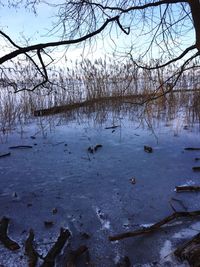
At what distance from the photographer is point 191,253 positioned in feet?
4.58

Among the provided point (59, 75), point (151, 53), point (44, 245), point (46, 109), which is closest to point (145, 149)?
point (151, 53)

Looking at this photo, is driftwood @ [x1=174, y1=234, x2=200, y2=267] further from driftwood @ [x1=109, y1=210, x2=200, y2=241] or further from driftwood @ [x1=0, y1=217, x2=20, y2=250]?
driftwood @ [x1=0, y1=217, x2=20, y2=250]

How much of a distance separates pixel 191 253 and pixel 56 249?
68 centimetres

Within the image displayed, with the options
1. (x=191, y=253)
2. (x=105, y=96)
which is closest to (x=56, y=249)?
(x=191, y=253)

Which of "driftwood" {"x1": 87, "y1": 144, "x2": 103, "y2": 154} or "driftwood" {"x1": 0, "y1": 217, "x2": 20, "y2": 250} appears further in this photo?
"driftwood" {"x1": 87, "y1": 144, "x2": 103, "y2": 154}

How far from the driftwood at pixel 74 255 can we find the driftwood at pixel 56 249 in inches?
3.5

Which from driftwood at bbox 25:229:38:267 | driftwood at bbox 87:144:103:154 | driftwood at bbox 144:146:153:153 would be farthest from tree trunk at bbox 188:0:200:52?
driftwood at bbox 25:229:38:267

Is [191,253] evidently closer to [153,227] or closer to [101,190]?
[153,227]

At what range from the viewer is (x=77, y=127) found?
14.6 feet

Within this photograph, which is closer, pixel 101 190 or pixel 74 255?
pixel 74 255

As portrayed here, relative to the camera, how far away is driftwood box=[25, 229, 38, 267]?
1.45 meters

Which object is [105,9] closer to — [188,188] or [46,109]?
[188,188]

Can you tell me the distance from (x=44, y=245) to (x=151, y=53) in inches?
82.1

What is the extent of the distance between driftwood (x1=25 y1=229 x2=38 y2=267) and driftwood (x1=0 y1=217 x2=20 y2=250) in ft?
0.20
